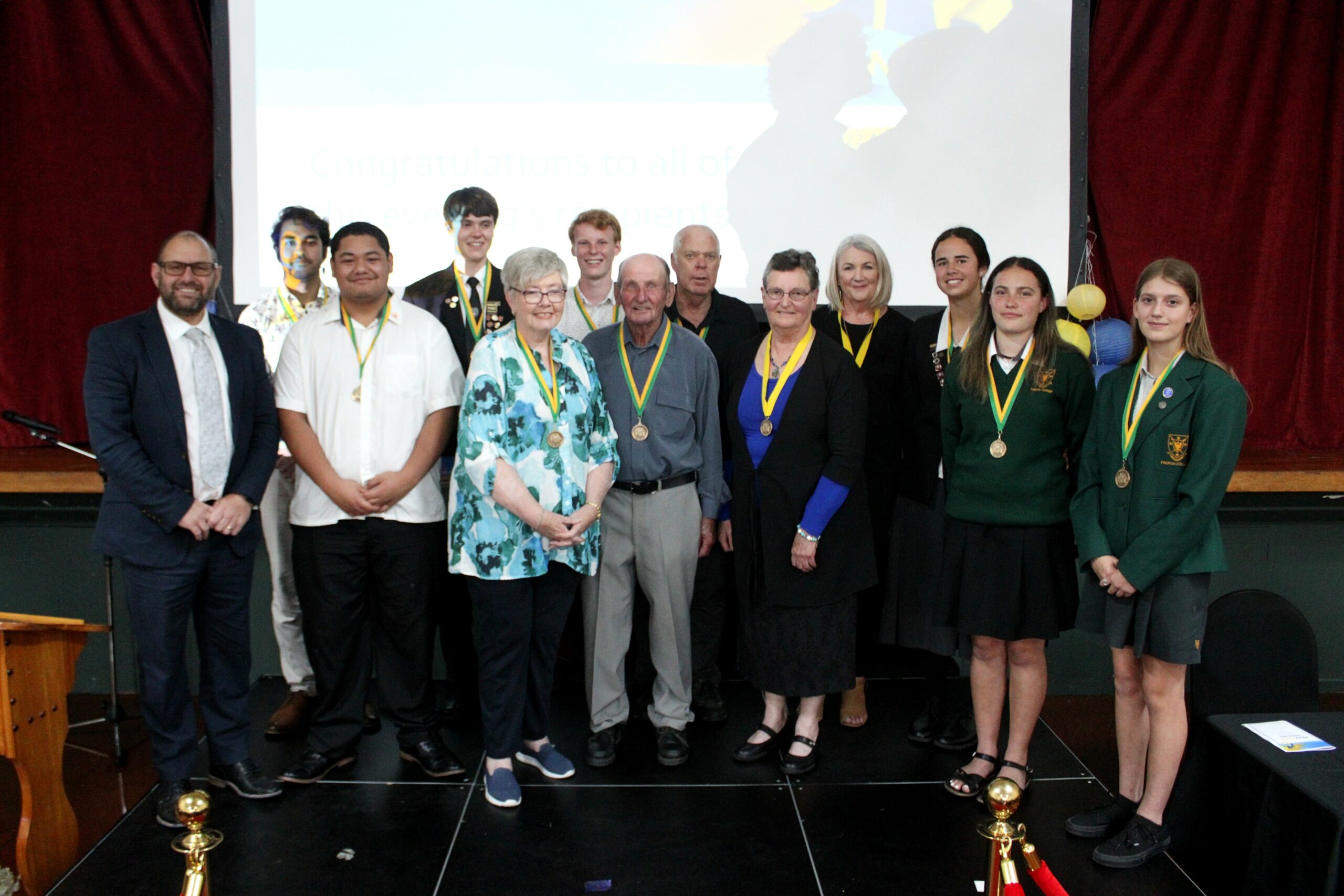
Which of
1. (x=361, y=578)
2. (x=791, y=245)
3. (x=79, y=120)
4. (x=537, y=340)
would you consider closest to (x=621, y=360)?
(x=537, y=340)

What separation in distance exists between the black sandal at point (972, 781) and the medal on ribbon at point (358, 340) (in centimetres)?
211

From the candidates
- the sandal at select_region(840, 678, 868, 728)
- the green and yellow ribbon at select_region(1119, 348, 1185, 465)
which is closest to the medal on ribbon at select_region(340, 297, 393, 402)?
the sandal at select_region(840, 678, 868, 728)

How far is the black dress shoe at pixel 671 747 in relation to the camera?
10.5 ft

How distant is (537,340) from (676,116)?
2026mm

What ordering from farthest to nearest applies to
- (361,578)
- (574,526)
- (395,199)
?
(395,199) → (361,578) → (574,526)

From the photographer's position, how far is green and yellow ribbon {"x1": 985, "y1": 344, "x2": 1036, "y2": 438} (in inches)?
109

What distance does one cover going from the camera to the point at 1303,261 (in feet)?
15.0

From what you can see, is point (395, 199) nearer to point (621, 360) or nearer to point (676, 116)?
point (676, 116)

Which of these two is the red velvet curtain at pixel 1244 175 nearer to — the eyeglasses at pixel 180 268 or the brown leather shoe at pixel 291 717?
the eyeglasses at pixel 180 268

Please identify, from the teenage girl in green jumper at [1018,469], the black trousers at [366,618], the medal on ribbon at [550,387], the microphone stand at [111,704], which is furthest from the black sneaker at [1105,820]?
the microphone stand at [111,704]

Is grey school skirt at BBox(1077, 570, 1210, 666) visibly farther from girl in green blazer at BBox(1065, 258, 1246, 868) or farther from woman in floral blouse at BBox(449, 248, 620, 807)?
woman in floral blouse at BBox(449, 248, 620, 807)

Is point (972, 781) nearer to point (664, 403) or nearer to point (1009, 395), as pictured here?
point (1009, 395)

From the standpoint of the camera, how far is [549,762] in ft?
10.2

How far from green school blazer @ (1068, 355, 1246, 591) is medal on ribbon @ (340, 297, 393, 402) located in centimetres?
205
